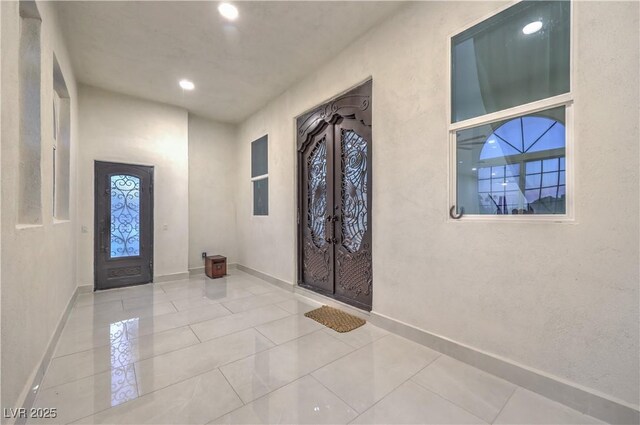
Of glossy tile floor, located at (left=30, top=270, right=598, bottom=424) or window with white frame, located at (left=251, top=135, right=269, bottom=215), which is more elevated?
window with white frame, located at (left=251, top=135, right=269, bottom=215)

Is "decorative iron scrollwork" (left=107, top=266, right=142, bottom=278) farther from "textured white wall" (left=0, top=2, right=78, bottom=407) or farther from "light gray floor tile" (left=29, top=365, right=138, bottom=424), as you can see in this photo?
"light gray floor tile" (left=29, top=365, right=138, bottom=424)

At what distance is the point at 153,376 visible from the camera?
2.00 meters

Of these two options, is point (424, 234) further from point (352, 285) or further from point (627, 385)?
point (627, 385)

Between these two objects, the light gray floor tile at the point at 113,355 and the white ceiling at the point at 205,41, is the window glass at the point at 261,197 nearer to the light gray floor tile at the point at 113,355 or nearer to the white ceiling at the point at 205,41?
the white ceiling at the point at 205,41

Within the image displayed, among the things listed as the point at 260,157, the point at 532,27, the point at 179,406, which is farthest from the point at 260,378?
the point at 260,157

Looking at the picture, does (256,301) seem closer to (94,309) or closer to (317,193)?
(317,193)

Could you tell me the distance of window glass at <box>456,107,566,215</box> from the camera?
181 cm

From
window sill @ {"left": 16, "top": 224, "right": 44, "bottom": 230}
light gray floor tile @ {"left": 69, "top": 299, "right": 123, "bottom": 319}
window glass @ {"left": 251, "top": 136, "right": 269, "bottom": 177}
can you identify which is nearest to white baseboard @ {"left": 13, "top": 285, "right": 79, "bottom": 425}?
light gray floor tile @ {"left": 69, "top": 299, "right": 123, "bottom": 319}

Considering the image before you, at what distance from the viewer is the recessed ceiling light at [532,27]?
6.15 ft

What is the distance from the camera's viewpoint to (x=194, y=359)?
2.23 meters

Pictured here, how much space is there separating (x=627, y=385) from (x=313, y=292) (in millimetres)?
3021

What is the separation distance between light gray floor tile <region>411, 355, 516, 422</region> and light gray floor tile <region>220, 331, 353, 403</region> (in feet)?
2.36

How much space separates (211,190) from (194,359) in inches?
163

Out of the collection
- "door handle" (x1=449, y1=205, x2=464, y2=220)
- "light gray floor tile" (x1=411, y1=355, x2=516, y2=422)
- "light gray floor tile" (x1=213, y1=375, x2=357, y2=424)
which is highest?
"door handle" (x1=449, y1=205, x2=464, y2=220)
